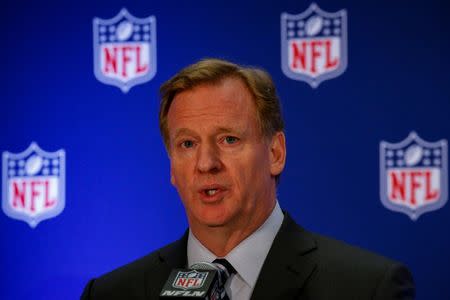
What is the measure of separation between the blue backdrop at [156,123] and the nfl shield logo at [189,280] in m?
1.73

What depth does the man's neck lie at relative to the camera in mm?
1652

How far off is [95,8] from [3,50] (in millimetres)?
469

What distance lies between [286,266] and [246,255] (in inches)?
3.5

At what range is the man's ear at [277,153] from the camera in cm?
175

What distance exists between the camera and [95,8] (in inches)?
131

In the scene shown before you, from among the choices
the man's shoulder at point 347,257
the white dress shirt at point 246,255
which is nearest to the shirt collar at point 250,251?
the white dress shirt at point 246,255

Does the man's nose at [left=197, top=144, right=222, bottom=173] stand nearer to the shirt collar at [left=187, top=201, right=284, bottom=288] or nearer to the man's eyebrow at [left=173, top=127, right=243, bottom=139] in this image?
the man's eyebrow at [left=173, top=127, right=243, bottom=139]

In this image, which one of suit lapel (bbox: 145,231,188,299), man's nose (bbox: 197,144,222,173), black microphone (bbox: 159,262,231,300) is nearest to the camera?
black microphone (bbox: 159,262,231,300)

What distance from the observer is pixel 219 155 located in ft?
5.21

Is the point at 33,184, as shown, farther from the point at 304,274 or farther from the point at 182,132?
the point at 304,274

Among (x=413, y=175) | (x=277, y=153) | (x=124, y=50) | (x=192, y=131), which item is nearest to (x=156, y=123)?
(x=124, y=50)

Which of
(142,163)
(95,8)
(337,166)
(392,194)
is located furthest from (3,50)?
(392,194)

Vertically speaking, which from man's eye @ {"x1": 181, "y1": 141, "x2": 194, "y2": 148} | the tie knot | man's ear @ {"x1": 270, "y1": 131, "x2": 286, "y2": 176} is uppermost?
man's eye @ {"x1": 181, "y1": 141, "x2": 194, "y2": 148}

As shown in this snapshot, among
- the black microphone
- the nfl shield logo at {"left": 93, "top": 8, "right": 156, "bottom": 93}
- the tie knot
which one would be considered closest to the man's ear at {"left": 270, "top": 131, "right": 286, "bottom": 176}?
the tie knot
